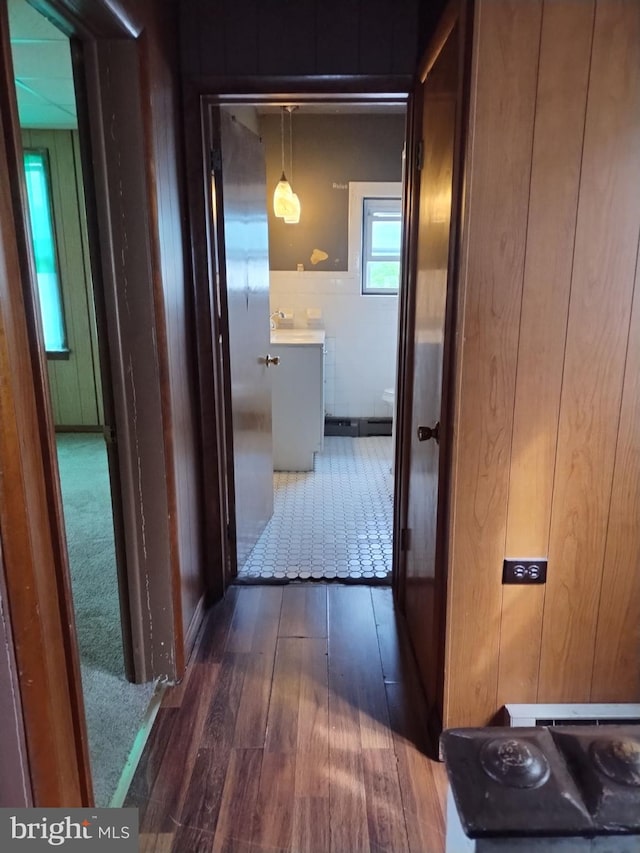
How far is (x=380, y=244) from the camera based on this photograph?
512 centimetres

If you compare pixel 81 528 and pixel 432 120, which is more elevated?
pixel 432 120

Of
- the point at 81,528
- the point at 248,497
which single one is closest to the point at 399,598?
the point at 248,497

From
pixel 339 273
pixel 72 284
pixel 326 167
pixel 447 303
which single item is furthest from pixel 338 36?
pixel 72 284

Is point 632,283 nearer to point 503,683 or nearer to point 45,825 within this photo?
point 503,683

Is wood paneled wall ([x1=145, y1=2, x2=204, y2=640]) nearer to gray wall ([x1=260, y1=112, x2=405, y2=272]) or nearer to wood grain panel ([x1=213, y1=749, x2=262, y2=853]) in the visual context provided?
wood grain panel ([x1=213, y1=749, x2=262, y2=853])

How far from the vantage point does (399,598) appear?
2.60m

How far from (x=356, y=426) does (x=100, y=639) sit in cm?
346

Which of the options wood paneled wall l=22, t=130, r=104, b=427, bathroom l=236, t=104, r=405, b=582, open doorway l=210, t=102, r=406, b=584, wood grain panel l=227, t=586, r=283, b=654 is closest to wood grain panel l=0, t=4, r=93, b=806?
wood grain panel l=227, t=586, r=283, b=654

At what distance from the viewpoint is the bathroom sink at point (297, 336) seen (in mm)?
4293

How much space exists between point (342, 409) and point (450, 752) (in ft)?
14.6

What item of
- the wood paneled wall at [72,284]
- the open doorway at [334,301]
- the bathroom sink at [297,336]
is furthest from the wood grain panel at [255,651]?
the wood paneled wall at [72,284]

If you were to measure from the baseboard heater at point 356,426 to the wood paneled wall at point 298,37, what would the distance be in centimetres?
353
